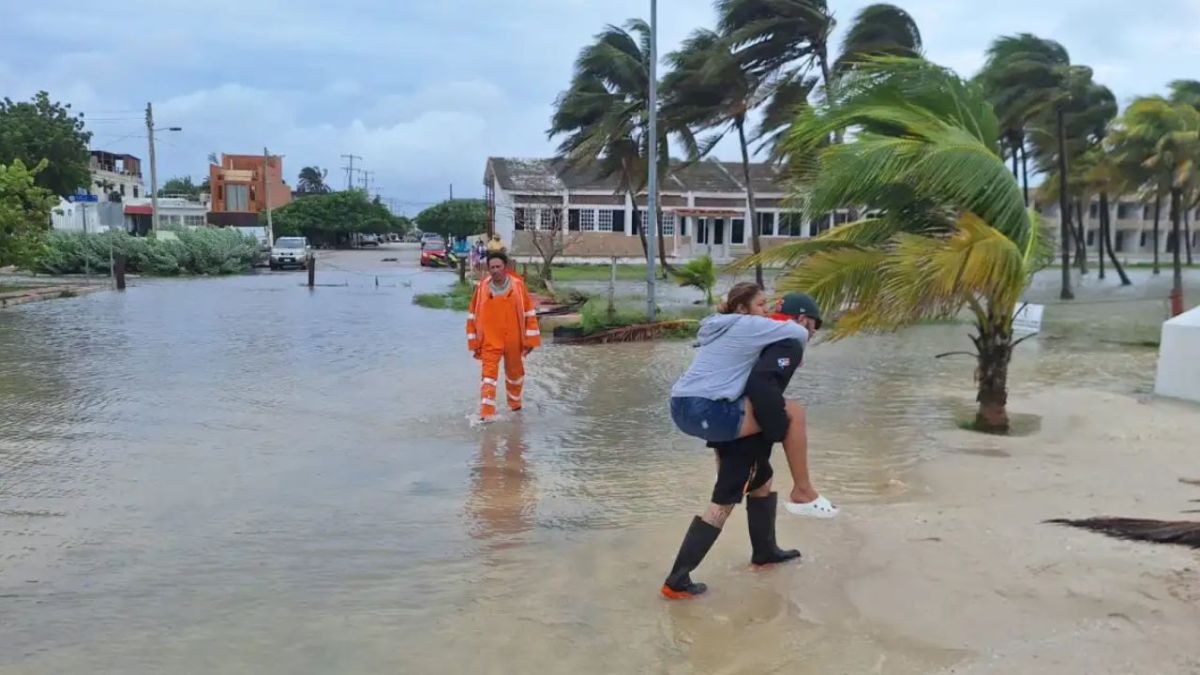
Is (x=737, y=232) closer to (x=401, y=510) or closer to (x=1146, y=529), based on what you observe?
(x=401, y=510)

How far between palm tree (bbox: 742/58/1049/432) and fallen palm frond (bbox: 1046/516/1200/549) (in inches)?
81.4

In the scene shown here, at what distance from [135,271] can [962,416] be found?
3389 centimetres

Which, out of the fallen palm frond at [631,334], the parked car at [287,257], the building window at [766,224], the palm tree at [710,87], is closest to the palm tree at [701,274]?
the palm tree at [710,87]

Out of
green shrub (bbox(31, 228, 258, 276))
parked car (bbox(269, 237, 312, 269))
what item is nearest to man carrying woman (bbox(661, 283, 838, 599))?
green shrub (bbox(31, 228, 258, 276))

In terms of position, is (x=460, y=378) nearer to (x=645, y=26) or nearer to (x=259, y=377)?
(x=259, y=377)

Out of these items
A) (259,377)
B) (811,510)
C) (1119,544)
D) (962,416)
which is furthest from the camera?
(259,377)

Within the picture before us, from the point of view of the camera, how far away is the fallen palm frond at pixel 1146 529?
4527mm

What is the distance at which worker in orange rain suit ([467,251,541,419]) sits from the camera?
8.18 meters

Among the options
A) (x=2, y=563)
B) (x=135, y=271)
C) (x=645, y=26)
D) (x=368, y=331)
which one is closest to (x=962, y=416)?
(x=2, y=563)

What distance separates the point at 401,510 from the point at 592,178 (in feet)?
144

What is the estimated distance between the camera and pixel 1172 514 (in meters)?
5.30

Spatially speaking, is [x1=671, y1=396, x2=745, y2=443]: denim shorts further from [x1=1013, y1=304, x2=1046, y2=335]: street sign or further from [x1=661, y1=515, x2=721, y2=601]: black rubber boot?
[x1=1013, y1=304, x2=1046, y2=335]: street sign

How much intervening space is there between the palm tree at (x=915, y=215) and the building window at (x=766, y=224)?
4209cm

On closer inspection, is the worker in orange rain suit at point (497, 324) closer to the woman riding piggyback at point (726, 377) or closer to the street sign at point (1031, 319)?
the woman riding piggyback at point (726, 377)
